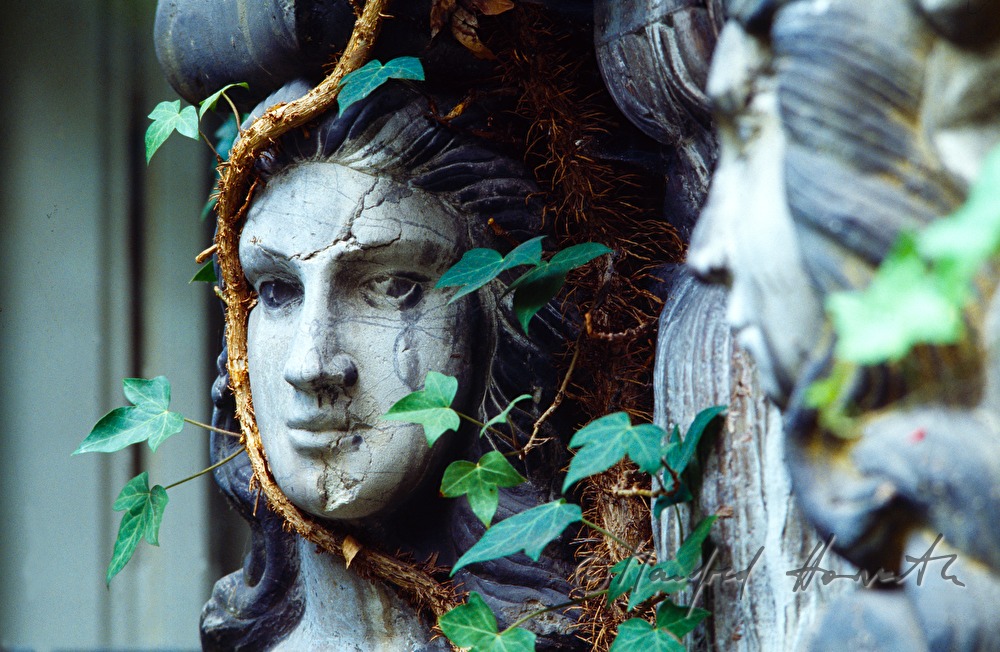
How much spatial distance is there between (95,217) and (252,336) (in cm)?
97

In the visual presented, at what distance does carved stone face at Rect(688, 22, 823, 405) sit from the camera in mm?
577

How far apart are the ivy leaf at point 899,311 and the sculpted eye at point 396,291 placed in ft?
2.46

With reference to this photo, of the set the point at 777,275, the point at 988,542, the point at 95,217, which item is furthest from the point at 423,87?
the point at 95,217

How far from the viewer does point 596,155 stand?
1.16 meters

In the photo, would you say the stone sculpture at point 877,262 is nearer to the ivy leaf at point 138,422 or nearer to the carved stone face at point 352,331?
the carved stone face at point 352,331

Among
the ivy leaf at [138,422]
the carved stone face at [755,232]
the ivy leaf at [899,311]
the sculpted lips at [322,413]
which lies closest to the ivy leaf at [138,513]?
the ivy leaf at [138,422]

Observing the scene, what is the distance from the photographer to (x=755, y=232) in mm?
598

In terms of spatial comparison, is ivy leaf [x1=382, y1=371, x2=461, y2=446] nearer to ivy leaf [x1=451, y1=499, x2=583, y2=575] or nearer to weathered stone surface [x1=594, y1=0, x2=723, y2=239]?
ivy leaf [x1=451, y1=499, x2=583, y2=575]

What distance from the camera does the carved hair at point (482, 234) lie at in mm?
1131

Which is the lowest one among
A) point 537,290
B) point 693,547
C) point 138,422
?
point 138,422

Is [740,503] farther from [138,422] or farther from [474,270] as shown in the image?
[138,422]

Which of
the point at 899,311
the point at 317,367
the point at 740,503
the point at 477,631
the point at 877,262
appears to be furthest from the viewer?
the point at 317,367

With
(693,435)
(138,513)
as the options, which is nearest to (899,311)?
(693,435)

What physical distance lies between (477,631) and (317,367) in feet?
0.99
